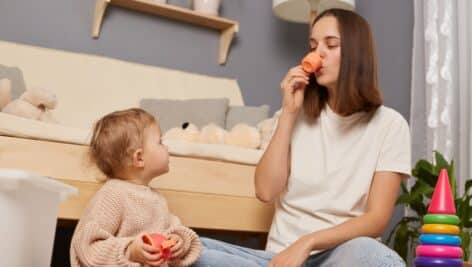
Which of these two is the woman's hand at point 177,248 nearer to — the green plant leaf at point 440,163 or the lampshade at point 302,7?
the green plant leaf at point 440,163

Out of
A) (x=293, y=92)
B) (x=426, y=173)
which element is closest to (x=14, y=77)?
(x=293, y=92)

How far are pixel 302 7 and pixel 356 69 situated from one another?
50.7 inches

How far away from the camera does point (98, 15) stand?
8.08 feet

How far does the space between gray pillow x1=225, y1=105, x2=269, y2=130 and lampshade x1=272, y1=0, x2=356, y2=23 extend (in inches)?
20.1

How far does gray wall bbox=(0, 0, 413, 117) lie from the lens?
2.43 m

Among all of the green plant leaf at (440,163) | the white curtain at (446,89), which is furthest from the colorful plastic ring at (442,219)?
the white curtain at (446,89)

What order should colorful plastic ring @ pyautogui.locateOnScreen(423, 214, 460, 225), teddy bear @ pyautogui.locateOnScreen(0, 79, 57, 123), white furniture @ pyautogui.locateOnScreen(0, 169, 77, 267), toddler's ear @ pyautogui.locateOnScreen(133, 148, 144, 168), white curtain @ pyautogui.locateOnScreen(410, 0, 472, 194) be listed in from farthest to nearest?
1. white curtain @ pyautogui.locateOnScreen(410, 0, 472, 194)
2. teddy bear @ pyautogui.locateOnScreen(0, 79, 57, 123)
3. toddler's ear @ pyautogui.locateOnScreen(133, 148, 144, 168)
4. colorful plastic ring @ pyautogui.locateOnScreen(423, 214, 460, 225)
5. white furniture @ pyautogui.locateOnScreen(0, 169, 77, 267)

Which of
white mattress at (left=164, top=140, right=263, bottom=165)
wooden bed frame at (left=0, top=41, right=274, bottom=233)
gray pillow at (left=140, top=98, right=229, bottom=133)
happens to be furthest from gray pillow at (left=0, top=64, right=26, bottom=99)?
white mattress at (left=164, top=140, right=263, bottom=165)

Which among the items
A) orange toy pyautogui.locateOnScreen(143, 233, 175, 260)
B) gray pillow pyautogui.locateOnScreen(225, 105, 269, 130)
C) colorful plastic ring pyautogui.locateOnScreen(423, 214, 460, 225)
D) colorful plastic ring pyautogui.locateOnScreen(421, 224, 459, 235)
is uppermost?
gray pillow pyautogui.locateOnScreen(225, 105, 269, 130)

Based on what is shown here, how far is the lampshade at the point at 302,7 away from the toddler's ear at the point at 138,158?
1402mm

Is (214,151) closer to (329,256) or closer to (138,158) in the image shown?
(138,158)

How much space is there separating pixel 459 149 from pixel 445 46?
1.26 ft

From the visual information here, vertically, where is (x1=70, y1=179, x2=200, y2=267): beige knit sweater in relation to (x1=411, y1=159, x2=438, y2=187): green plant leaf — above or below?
below

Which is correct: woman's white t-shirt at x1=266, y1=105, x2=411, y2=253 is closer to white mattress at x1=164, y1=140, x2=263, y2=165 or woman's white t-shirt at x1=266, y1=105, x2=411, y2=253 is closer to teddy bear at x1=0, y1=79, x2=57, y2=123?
white mattress at x1=164, y1=140, x2=263, y2=165
